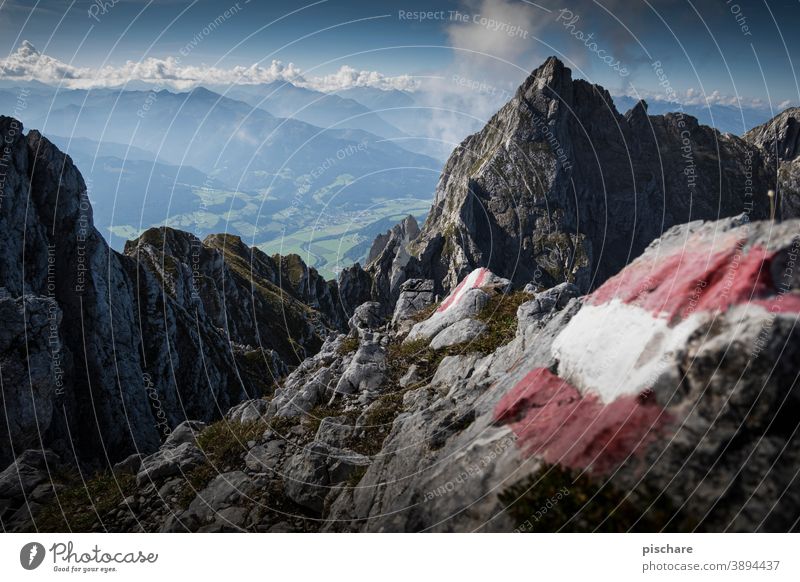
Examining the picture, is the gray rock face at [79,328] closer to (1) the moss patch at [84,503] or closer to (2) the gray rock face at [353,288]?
(1) the moss patch at [84,503]

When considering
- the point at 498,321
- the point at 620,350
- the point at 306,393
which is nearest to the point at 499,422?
the point at 620,350

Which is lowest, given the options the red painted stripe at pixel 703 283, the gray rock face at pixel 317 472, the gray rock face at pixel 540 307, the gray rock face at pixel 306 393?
the gray rock face at pixel 317 472

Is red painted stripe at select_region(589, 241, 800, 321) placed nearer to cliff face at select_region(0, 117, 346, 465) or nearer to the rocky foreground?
the rocky foreground

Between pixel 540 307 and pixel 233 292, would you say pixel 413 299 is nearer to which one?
pixel 540 307

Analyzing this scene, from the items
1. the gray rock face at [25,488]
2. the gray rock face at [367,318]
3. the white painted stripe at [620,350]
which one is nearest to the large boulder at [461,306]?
the gray rock face at [367,318]

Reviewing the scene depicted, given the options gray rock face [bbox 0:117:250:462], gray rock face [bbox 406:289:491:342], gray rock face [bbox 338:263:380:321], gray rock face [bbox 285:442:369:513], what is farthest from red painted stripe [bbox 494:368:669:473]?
gray rock face [bbox 338:263:380:321]

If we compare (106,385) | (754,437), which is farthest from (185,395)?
(754,437)
